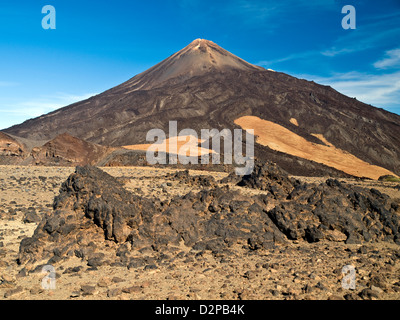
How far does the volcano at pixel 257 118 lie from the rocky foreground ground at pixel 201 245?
2406cm

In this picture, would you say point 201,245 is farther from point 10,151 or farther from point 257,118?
point 257,118

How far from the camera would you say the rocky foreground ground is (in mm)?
4363

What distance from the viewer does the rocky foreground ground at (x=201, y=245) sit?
436cm

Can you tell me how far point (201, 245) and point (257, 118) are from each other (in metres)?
46.4

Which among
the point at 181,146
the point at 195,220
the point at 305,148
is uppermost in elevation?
the point at 305,148

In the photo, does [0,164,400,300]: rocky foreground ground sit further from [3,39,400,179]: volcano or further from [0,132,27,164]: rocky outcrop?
[3,39,400,179]: volcano

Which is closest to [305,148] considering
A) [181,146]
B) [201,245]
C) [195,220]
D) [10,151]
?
[181,146]

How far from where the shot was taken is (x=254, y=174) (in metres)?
11.9

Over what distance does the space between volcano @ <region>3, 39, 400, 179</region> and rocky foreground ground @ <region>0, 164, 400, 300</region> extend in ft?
78.9

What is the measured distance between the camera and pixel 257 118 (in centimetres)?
5078

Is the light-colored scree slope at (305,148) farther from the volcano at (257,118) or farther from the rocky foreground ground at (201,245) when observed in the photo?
the rocky foreground ground at (201,245)

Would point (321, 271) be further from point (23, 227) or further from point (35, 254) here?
point (23, 227)
